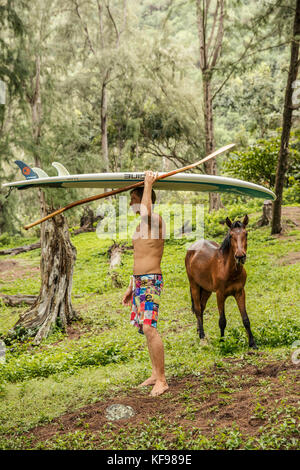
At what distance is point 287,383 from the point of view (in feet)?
13.7

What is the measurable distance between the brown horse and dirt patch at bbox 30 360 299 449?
3.49 feet

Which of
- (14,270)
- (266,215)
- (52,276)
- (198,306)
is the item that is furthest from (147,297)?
(14,270)

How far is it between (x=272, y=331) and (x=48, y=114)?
11972 mm

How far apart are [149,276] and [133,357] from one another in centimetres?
190

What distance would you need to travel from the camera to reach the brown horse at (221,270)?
529cm

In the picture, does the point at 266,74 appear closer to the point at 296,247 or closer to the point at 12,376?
the point at 296,247

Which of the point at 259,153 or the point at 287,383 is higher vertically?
the point at 259,153

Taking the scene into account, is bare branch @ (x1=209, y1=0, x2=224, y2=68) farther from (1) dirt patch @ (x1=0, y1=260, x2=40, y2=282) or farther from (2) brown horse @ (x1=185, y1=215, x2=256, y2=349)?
(2) brown horse @ (x1=185, y1=215, x2=256, y2=349)

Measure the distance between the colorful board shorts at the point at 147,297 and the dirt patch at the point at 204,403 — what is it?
0.77m

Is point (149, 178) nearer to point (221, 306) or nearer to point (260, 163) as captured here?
point (221, 306)

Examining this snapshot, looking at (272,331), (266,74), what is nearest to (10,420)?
(272,331)

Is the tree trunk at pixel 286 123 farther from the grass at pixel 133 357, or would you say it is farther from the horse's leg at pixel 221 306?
the horse's leg at pixel 221 306

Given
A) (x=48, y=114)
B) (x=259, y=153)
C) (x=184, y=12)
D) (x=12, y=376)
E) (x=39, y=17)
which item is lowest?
(x=12, y=376)

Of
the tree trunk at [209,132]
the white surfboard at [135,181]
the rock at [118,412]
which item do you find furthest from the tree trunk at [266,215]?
the rock at [118,412]
